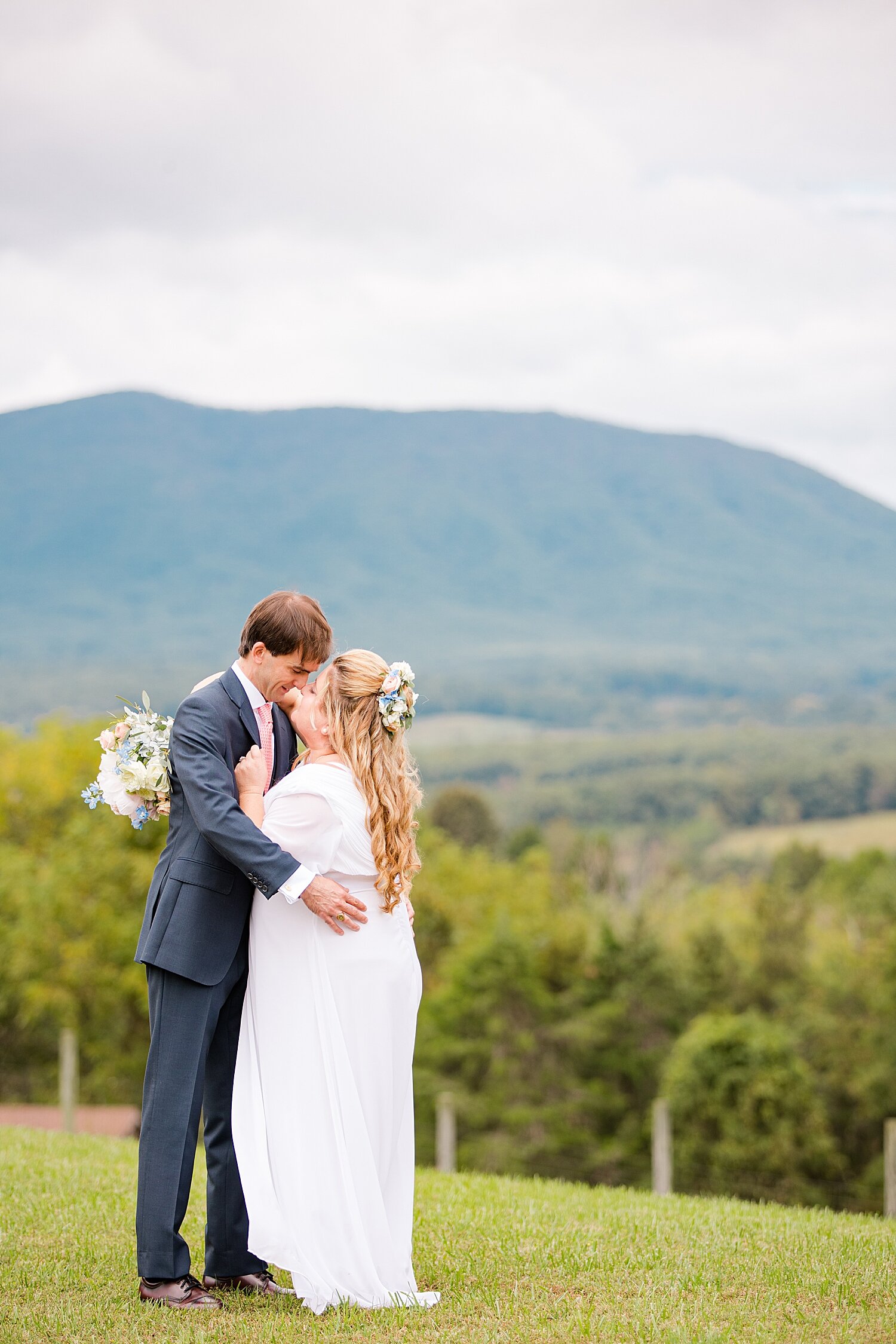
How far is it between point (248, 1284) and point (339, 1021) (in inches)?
46.3

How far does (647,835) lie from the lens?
144250 mm

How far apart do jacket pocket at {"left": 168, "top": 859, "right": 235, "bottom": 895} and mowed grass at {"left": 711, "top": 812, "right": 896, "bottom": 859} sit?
117m

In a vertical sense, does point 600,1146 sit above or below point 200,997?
below

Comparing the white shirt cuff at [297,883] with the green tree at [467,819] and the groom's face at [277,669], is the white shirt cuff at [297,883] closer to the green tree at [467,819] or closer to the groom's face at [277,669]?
the groom's face at [277,669]

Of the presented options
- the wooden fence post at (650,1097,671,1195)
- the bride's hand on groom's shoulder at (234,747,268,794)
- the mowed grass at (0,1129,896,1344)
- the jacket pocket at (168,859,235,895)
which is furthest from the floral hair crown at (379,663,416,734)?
the wooden fence post at (650,1097,671,1195)

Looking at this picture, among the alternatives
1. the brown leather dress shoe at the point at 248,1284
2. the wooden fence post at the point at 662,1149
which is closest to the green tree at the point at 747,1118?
the wooden fence post at the point at 662,1149

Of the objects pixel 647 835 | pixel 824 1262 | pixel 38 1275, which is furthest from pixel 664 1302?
pixel 647 835

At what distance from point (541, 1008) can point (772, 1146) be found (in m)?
10.6

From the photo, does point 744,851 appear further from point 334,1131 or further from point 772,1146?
point 334,1131

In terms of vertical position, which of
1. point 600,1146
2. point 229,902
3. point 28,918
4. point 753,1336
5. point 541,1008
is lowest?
point 600,1146

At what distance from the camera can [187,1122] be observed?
552 cm

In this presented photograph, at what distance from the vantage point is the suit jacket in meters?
5.39

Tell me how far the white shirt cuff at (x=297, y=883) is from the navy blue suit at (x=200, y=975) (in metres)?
0.02

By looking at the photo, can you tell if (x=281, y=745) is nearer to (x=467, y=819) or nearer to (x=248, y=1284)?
(x=248, y=1284)
